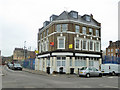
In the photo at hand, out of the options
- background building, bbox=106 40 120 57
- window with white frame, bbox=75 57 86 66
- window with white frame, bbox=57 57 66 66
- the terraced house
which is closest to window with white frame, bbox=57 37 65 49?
the terraced house

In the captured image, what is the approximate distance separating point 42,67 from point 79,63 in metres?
9.00

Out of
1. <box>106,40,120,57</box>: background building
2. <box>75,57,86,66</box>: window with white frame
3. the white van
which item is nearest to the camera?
the white van

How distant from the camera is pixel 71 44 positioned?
84.6 feet

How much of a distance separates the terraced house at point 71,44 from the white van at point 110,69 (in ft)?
15.6

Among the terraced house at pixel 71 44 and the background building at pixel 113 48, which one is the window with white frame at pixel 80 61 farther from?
the background building at pixel 113 48

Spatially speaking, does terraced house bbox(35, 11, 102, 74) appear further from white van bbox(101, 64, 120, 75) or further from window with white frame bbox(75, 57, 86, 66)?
white van bbox(101, 64, 120, 75)

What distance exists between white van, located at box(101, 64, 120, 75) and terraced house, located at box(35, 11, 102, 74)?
475 cm

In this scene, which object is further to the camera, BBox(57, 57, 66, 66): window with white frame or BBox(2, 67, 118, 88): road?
BBox(57, 57, 66, 66): window with white frame

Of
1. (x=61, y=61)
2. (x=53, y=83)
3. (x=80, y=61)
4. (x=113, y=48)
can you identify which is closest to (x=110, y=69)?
(x=80, y=61)

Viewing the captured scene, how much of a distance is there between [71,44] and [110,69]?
25.5 feet

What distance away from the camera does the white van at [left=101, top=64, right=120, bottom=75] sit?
24.3 m

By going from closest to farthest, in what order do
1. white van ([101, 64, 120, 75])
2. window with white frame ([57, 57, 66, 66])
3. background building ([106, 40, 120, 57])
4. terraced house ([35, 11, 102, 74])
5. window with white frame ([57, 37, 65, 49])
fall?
white van ([101, 64, 120, 75]), terraced house ([35, 11, 102, 74]), window with white frame ([57, 57, 66, 66]), window with white frame ([57, 37, 65, 49]), background building ([106, 40, 120, 57])

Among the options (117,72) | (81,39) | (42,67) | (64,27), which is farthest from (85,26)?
(42,67)

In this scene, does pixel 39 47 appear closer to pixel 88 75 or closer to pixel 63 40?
pixel 63 40
